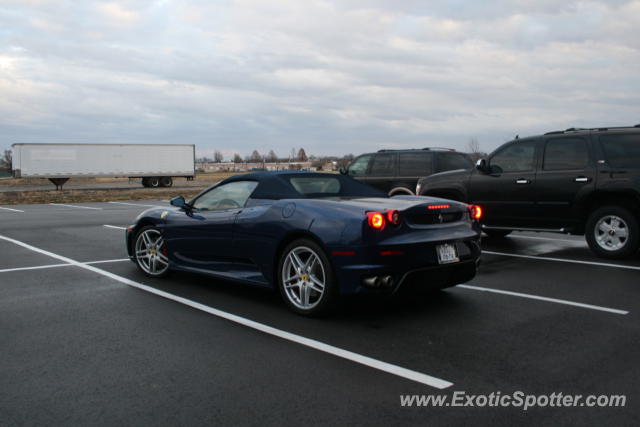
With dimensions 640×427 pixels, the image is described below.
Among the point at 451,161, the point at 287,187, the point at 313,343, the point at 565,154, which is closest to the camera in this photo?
the point at 313,343

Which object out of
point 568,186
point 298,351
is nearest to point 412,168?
point 568,186

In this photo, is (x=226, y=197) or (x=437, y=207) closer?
(x=437, y=207)

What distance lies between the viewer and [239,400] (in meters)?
3.40

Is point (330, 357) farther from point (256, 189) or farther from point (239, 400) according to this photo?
point (256, 189)

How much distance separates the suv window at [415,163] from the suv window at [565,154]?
464 centimetres

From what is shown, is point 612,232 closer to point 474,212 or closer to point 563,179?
point 563,179

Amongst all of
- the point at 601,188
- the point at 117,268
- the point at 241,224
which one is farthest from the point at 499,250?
the point at 117,268

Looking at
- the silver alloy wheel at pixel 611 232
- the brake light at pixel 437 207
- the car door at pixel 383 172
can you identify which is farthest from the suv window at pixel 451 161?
the brake light at pixel 437 207

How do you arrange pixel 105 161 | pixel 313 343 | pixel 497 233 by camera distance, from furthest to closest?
1. pixel 105 161
2. pixel 497 233
3. pixel 313 343

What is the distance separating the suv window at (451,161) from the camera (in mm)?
13922

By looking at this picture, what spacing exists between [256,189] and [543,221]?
5492 millimetres

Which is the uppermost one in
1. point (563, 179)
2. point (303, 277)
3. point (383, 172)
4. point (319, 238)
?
point (383, 172)

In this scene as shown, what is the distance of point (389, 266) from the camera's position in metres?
4.89

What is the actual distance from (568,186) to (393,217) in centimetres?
524
